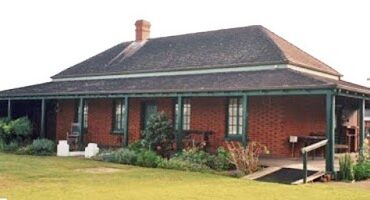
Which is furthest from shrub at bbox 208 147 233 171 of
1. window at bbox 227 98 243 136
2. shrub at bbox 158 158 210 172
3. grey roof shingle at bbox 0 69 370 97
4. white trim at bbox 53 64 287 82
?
white trim at bbox 53 64 287 82

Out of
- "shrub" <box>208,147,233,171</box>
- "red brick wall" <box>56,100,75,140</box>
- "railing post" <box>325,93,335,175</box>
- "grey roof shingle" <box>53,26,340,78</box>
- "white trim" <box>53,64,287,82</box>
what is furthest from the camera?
"red brick wall" <box>56,100,75,140</box>

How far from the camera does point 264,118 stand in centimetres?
1872

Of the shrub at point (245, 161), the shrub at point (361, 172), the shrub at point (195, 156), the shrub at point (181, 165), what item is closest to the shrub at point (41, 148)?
the shrub at point (181, 165)

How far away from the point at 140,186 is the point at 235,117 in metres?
8.19

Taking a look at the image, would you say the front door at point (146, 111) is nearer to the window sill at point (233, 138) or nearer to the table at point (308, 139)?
the window sill at point (233, 138)

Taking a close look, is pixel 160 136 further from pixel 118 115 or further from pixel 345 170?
pixel 345 170

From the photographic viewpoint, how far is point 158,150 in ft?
62.0

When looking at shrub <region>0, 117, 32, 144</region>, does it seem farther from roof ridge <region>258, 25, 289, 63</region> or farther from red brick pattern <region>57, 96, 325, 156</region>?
roof ridge <region>258, 25, 289, 63</region>

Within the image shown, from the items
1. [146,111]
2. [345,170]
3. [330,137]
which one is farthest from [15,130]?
[345,170]

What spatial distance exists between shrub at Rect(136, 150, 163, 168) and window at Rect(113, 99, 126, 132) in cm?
605

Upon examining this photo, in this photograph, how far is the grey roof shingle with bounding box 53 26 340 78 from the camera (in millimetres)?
20828

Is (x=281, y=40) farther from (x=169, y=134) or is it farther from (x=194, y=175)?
(x=194, y=175)

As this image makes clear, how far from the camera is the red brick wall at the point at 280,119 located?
18.3m

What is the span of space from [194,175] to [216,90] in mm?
3916
